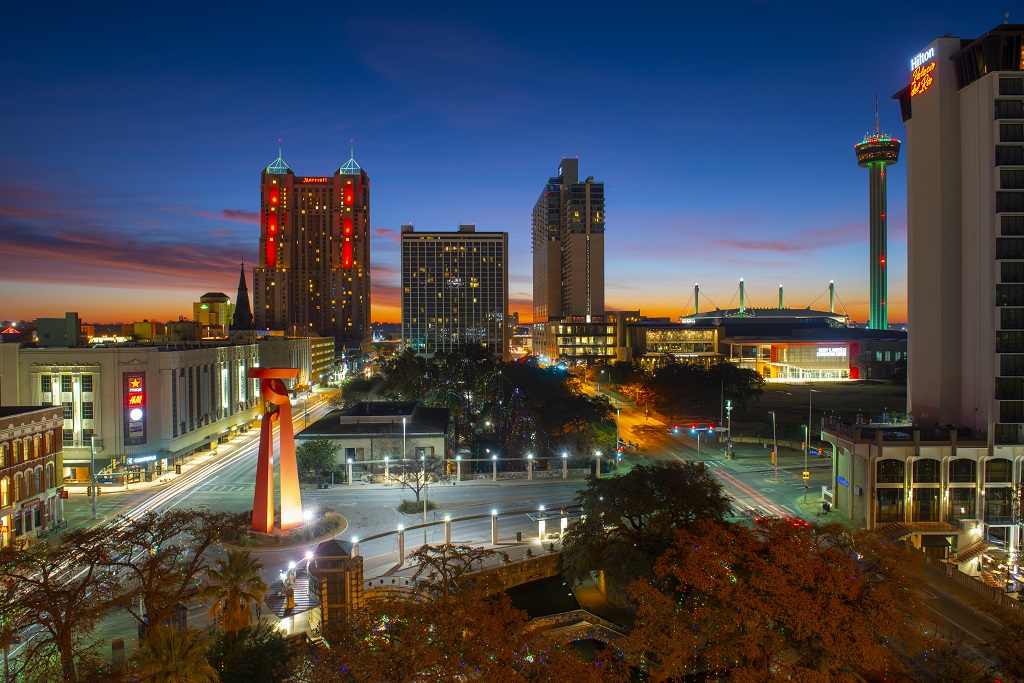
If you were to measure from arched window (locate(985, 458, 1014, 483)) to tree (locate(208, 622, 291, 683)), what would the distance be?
41.6m

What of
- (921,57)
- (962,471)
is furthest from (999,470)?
A: (921,57)

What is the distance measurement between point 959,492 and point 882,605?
2597cm

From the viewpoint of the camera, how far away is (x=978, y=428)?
4088cm

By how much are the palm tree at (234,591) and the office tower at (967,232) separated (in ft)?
140

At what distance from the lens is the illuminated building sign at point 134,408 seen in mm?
56156

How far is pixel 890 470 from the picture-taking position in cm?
3959

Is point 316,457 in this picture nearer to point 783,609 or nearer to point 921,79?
point 783,609

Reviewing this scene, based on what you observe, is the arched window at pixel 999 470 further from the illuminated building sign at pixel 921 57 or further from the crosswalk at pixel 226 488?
the crosswalk at pixel 226 488

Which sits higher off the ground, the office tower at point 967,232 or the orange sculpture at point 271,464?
the office tower at point 967,232

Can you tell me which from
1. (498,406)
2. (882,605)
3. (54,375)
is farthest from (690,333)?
(882,605)

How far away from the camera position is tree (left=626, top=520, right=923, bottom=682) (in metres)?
19.6

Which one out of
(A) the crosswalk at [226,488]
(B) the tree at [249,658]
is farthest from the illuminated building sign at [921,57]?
(A) the crosswalk at [226,488]

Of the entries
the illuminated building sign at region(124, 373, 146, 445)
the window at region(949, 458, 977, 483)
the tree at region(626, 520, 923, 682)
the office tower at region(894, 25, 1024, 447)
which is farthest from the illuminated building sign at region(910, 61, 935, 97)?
the illuminated building sign at region(124, 373, 146, 445)

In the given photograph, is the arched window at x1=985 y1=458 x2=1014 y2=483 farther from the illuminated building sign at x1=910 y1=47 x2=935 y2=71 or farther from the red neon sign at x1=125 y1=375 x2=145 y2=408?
the red neon sign at x1=125 y1=375 x2=145 y2=408
